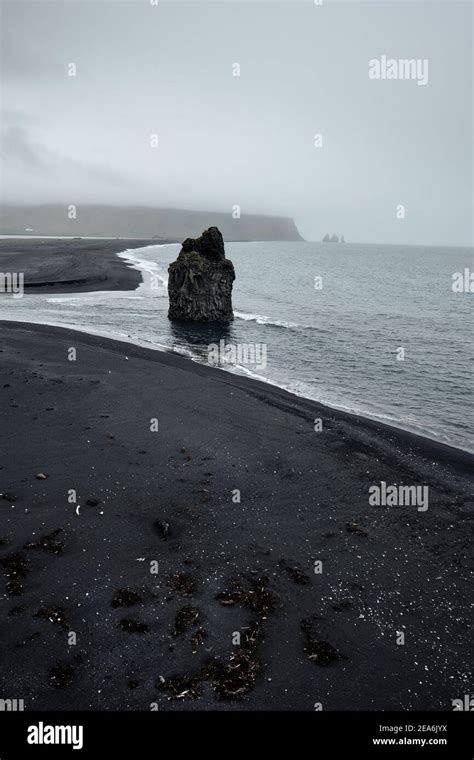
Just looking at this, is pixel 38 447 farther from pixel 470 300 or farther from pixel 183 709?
pixel 470 300

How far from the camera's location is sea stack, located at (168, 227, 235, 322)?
49884 millimetres

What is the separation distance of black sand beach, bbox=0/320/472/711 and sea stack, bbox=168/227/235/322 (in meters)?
27.6

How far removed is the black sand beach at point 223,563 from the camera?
10.2 metres

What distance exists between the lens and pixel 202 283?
50.2 meters

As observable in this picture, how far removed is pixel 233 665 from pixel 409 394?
2678 cm

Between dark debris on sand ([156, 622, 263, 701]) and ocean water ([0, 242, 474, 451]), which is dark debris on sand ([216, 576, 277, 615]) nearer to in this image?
dark debris on sand ([156, 622, 263, 701])

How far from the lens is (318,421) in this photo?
83.2 ft

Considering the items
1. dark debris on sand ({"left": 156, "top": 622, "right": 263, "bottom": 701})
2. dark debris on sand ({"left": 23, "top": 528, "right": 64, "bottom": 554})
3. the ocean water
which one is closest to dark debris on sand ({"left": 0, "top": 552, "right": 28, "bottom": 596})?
dark debris on sand ({"left": 23, "top": 528, "right": 64, "bottom": 554})

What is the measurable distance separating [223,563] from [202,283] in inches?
1579

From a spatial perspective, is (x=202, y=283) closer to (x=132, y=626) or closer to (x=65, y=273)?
(x=132, y=626)

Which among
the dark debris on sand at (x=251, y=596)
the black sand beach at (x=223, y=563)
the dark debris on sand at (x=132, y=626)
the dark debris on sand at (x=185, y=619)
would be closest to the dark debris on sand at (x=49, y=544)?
the black sand beach at (x=223, y=563)

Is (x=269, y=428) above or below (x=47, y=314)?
below

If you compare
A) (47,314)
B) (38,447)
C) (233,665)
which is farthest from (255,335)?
(233,665)

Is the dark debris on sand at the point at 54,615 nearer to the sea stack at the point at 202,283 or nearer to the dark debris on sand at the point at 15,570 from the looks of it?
the dark debris on sand at the point at 15,570
